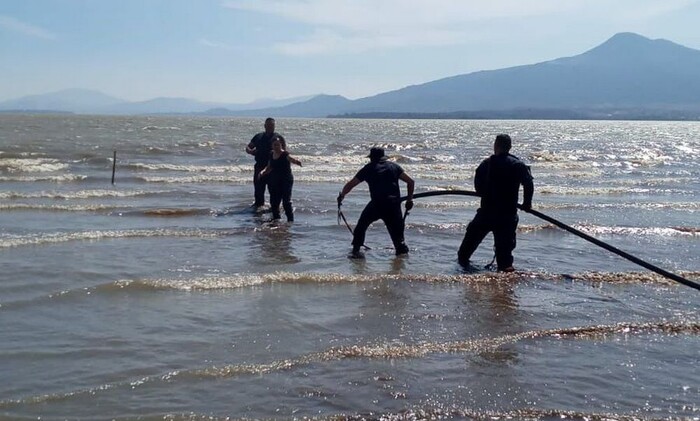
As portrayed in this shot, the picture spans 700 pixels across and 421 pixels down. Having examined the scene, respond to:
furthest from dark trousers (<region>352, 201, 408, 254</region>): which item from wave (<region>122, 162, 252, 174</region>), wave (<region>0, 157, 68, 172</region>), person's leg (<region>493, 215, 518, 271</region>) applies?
wave (<region>0, 157, 68, 172</region>)

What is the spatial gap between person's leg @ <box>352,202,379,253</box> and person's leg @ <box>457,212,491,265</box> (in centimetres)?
127

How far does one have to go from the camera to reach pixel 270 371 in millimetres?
5641

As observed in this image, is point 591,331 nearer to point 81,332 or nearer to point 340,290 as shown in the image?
point 340,290

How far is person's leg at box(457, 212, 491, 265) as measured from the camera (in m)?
9.41

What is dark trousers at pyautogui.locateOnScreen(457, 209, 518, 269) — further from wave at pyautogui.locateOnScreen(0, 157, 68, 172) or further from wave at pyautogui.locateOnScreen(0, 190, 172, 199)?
wave at pyautogui.locateOnScreen(0, 157, 68, 172)

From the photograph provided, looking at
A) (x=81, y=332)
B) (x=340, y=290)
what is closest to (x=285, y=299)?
(x=340, y=290)

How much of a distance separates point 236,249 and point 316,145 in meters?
33.5

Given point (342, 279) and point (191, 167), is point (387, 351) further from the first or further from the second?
point (191, 167)

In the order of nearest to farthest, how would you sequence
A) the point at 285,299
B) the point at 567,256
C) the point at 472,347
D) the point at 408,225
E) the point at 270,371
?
the point at 270,371 < the point at 472,347 < the point at 285,299 < the point at 567,256 < the point at 408,225

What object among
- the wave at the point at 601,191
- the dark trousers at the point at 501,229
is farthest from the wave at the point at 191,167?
the dark trousers at the point at 501,229

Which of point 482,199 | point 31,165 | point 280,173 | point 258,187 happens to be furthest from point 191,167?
point 482,199

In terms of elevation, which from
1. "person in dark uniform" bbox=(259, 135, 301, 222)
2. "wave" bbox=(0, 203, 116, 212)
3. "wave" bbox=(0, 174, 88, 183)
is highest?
"person in dark uniform" bbox=(259, 135, 301, 222)

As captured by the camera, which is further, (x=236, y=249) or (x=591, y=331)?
(x=236, y=249)

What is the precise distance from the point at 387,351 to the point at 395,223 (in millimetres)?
4247
